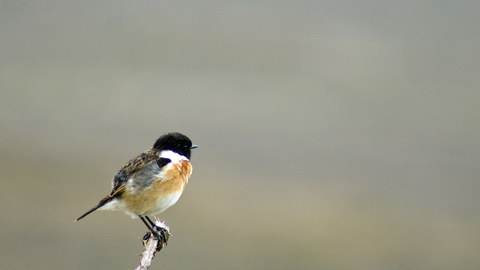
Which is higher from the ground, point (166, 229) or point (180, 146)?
point (180, 146)

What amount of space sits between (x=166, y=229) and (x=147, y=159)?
874mm

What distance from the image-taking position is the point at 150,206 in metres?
5.05

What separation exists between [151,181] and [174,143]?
1.79 ft

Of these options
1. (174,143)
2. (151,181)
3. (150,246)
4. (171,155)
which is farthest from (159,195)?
(150,246)

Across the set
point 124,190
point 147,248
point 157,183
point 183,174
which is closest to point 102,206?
point 124,190

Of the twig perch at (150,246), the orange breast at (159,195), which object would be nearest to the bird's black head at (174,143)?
the orange breast at (159,195)

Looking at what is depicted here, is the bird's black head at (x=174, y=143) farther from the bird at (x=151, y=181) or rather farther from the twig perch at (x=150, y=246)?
the twig perch at (x=150, y=246)

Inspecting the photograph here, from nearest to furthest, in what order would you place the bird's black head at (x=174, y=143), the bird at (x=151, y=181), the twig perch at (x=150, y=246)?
the twig perch at (x=150, y=246) → the bird at (x=151, y=181) → the bird's black head at (x=174, y=143)

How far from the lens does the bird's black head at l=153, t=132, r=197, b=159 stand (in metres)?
5.18

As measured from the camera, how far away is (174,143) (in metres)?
5.23

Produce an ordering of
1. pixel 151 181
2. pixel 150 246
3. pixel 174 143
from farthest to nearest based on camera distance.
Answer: pixel 174 143 < pixel 151 181 < pixel 150 246

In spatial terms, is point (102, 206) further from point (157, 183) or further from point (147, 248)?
point (147, 248)

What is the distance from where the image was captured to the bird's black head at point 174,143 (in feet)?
17.0

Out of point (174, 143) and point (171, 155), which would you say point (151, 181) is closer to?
point (171, 155)
